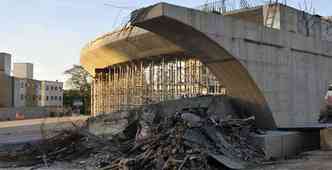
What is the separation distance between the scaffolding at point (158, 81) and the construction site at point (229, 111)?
398 centimetres

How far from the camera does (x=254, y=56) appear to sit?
610 inches

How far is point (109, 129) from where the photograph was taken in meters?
16.7

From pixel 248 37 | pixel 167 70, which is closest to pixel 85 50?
pixel 167 70

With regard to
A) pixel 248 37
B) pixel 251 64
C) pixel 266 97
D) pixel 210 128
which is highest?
pixel 248 37

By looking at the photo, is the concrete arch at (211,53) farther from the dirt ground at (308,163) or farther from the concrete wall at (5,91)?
the concrete wall at (5,91)

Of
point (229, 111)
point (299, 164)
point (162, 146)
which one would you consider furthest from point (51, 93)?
point (299, 164)

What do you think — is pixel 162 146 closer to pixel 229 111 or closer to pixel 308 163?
pixel 308 163

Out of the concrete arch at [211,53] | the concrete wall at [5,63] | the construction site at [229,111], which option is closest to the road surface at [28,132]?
the construction site at [229,111]

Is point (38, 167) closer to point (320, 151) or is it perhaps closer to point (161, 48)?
point (320, 151)

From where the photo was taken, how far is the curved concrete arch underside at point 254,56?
13523 millimetres

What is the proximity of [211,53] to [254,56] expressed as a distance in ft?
5.84

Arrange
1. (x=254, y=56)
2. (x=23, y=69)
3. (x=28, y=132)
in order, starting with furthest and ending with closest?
(x=23, y=69)
(x=28, y=132)
(x=254, y=56)

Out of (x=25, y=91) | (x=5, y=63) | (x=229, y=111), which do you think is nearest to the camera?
(x=229, y=111)

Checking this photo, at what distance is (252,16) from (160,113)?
642cm
